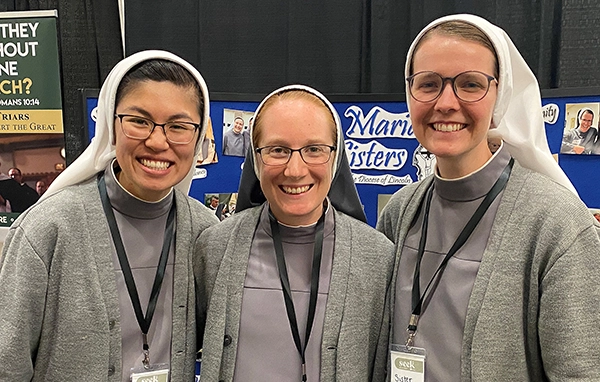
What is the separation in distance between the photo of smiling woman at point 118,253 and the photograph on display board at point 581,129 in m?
1.65

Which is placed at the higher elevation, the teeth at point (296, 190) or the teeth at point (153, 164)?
the teeth at point (153, 164)

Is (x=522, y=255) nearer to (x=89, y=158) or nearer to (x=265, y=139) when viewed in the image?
(x=265, y=139)

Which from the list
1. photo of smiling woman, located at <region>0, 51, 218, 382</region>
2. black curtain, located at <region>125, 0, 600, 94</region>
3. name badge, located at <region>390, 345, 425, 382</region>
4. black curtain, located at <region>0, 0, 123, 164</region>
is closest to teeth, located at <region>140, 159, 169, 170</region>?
photo of smiling woman, located at <region>0, 51, 218, 382</region>

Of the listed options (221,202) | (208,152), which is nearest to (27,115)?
(208,152)

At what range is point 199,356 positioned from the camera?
173 cm

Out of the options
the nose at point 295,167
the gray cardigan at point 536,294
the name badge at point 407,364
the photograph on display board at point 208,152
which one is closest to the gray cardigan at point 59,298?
the nose at point 295,167

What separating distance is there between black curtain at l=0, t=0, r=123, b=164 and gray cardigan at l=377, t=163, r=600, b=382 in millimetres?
2400

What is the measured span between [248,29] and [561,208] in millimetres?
1956

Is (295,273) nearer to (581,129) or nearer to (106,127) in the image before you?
(106,127)

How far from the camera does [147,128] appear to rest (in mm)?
1456

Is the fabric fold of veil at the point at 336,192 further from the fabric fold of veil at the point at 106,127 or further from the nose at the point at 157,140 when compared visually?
the nose at the point at 157,140

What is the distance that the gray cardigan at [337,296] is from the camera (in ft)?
4.66

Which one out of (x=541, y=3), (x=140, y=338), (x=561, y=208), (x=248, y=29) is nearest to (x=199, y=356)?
(x=140, y=338)

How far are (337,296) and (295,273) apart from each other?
0.14m
